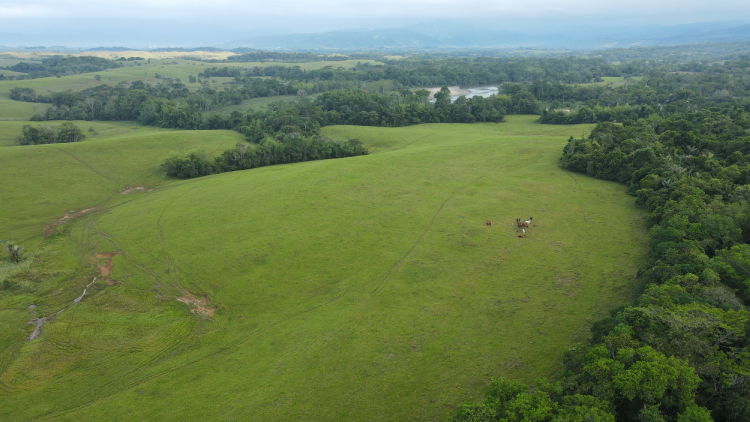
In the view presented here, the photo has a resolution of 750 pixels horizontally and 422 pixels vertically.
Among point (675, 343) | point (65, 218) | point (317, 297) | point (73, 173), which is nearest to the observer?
point (675, 343)

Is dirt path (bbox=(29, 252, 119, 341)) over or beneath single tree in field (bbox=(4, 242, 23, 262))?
beneath

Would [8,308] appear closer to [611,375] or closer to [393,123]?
[611,375]

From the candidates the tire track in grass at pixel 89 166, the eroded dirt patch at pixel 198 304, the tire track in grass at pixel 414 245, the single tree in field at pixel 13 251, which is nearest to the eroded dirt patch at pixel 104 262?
the single tree in field at pixel 13 251

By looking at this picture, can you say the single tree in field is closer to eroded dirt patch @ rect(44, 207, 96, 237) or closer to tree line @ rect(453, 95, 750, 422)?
eroded dirt patch @ rect(44, 207, 96, 237)

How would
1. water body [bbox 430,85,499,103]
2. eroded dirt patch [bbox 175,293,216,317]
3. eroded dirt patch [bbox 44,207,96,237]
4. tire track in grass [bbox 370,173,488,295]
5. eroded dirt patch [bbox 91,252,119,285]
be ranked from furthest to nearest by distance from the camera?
water body [bbox 430,85,499,103]
eroded dirt patch [bbox 44,207,96,237]
eroded dirt patch [bbox 91,252,119,285]
tire track in grass [bbox 370,173,488,295]
eroded dirt patch [bbox 175,293,216,317]

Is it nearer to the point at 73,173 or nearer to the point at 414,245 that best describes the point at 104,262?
the point at 414,245

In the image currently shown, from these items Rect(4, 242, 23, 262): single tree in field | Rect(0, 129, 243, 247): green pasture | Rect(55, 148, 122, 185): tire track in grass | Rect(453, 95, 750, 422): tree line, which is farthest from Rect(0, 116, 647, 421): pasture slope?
Rect(55, 148, 122, 185): tire track in grass

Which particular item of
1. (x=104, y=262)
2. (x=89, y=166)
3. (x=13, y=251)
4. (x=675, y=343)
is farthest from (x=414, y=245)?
(x=89, y=166)
